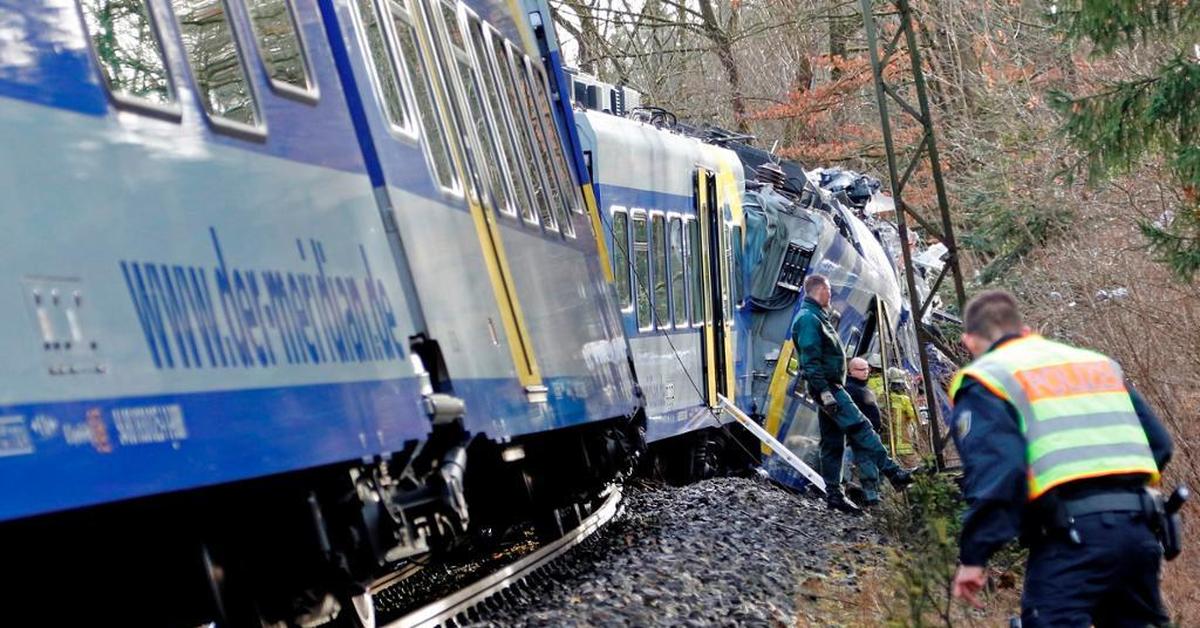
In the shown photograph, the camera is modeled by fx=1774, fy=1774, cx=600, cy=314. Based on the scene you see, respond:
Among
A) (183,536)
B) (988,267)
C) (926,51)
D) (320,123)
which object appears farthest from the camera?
(926,51)

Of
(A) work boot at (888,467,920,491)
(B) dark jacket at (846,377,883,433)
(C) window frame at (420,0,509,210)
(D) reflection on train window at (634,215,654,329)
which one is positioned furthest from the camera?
(B) dark jacket at (846,377,883,433)

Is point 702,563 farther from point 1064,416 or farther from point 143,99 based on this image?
point 143,99

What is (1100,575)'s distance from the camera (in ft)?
17.3

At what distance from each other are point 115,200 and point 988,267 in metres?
21.1

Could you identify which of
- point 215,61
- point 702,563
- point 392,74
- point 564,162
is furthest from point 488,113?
point 215,61

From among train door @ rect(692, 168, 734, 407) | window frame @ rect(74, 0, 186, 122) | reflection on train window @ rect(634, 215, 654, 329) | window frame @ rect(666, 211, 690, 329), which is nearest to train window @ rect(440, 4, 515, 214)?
window frame @ rect(74, 0, 186, 122)

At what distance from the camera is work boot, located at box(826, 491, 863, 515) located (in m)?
14.9

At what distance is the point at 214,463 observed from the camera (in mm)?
5277

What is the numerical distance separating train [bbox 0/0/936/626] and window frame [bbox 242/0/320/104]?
16 mm

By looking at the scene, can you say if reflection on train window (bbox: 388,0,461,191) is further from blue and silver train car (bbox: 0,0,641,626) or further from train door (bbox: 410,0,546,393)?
train door (bbox: 410,0,546,393)

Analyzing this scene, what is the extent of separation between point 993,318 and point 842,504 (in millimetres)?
9453

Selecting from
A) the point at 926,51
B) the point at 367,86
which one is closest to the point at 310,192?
the point at 367,86

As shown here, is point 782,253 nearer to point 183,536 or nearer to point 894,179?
point 894,179

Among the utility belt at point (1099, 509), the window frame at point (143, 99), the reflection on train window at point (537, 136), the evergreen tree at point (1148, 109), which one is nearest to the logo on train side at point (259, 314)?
the window frame at point (143, 99)
